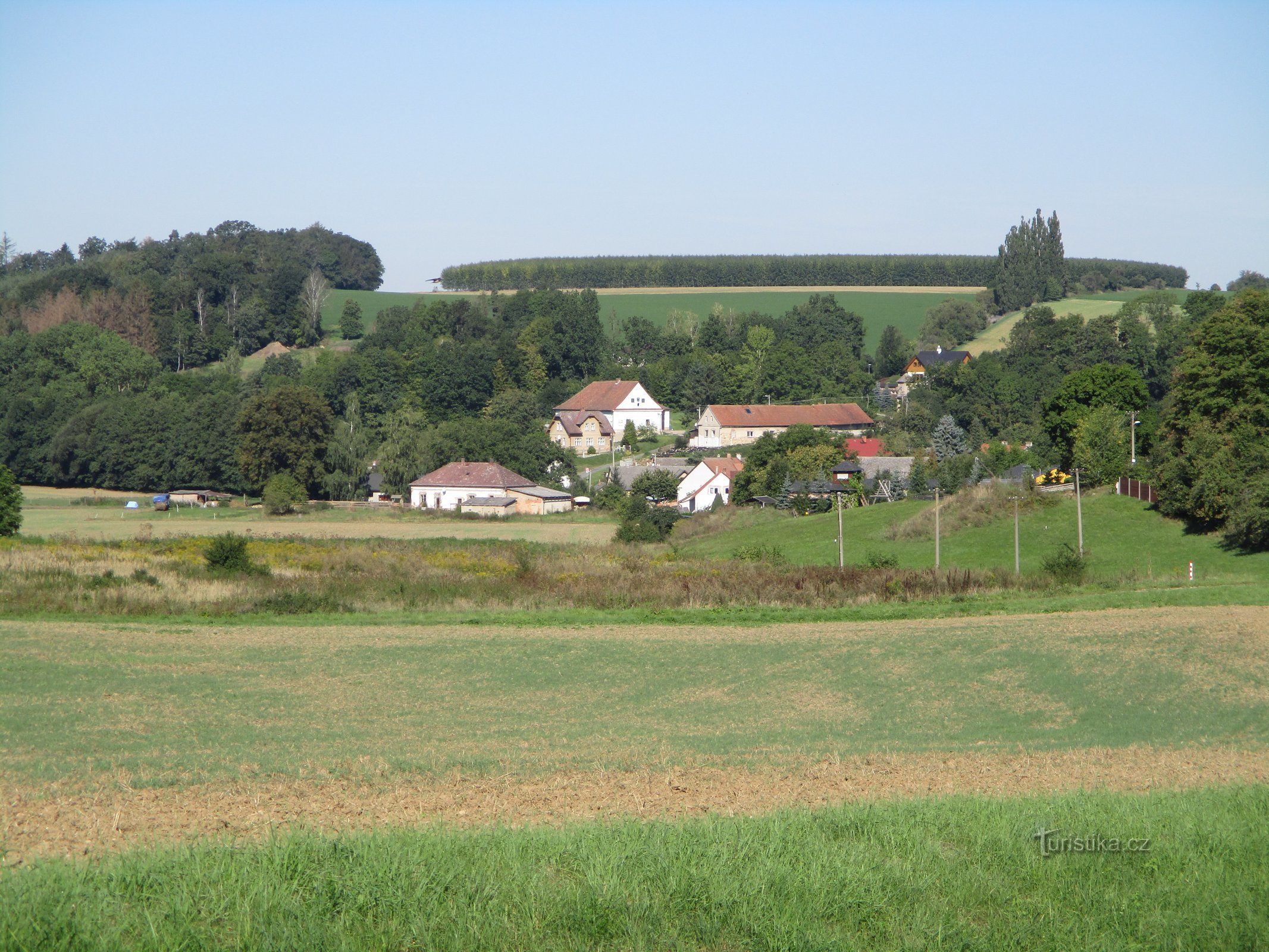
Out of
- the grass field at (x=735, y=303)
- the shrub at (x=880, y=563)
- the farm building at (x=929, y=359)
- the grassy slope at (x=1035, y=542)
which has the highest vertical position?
the grass field at (x=735, y=303)

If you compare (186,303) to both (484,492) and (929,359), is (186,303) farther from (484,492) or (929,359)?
(929,359)

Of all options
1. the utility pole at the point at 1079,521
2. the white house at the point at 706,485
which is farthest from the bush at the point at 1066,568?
the white house at the point at 706,485

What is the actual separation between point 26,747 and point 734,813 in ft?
30.9

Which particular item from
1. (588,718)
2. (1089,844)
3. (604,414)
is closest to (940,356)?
(604,414)

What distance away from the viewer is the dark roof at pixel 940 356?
12662 cm

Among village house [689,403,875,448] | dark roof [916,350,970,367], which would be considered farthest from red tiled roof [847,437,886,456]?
dark roof [916,350,970,367]

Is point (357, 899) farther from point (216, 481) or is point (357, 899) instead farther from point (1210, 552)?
point (216, 481)

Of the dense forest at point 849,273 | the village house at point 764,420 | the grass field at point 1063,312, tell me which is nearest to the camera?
the village house at point 764,420

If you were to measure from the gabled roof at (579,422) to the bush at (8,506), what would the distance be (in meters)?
72.6

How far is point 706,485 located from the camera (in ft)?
282

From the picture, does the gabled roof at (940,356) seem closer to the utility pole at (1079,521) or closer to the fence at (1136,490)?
the fence at (1136,490)

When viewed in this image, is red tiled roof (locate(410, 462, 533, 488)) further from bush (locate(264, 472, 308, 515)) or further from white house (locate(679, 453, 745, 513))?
white house (locate(679, 453, 745, 513))

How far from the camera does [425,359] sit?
12369 cm

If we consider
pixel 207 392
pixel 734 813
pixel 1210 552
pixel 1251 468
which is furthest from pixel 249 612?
pixel 207 392
